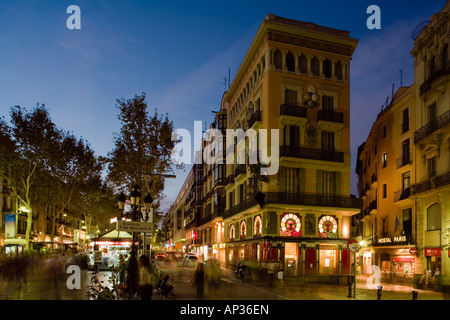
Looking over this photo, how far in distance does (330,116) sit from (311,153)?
3.74 metres

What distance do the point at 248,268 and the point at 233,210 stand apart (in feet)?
37.5

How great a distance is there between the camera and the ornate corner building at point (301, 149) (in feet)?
112

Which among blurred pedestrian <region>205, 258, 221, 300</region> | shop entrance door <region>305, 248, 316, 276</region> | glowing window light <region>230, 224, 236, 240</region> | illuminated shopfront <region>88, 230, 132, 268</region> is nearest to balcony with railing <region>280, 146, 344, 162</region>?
shop entrance door <region>305, 248, 316, 276</region>

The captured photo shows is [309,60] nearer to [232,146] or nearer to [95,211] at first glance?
[232,146]

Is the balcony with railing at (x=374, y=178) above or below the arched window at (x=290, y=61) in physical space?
below

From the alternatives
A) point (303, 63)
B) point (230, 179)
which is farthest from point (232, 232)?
point (303, 63)

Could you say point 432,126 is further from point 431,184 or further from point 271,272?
point 271,272

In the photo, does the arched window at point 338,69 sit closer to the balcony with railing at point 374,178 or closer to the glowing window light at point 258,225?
the balcony with railing at point 374,178

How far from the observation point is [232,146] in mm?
46750

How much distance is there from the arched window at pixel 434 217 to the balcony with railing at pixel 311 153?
8.58 metres

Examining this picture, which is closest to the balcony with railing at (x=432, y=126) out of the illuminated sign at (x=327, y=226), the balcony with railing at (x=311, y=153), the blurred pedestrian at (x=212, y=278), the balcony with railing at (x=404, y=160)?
the balcony with railing at (x=404, y=160)
